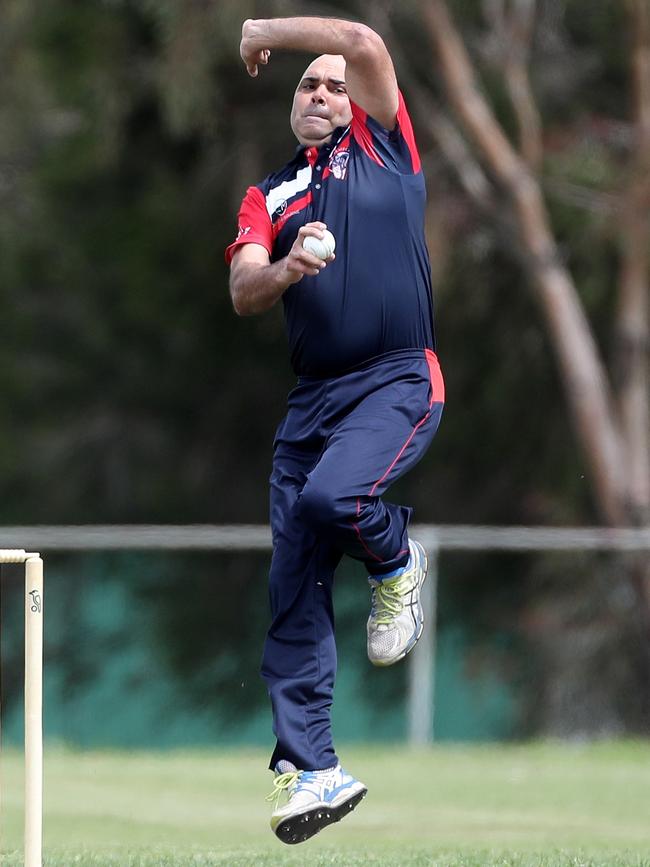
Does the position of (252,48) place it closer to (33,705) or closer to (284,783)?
Answer: (33,705)

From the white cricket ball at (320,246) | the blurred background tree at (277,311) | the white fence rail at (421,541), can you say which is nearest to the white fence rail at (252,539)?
the white fence rail at (421,541)

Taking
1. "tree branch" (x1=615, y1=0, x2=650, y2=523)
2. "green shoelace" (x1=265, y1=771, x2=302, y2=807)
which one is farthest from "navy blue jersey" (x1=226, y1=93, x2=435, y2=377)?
"tree branch" (x1=615, y1=0, x2=650, y2=523)

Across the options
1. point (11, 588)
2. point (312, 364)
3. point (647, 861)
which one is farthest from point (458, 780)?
point (11, 588)

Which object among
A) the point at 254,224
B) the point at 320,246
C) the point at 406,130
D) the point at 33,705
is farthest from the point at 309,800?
the point at 406,130

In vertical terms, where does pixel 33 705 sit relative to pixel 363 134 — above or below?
below

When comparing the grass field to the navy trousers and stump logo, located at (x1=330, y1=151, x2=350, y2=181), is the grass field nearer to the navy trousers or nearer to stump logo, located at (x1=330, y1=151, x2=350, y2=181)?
the navy trousers

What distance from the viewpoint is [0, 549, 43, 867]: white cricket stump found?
171 inches

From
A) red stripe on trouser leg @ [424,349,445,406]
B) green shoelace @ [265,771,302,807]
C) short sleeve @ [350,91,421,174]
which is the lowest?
green shoelace @ [265,771,302,807]

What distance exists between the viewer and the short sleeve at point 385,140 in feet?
17.7

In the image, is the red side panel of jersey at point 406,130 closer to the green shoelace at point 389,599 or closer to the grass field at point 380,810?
the green shoelace at point 389,599

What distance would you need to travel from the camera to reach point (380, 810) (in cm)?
840

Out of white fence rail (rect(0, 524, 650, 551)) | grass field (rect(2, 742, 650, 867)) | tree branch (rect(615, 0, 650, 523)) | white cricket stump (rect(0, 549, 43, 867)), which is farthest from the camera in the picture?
tree branch (rect(615, 0, 650, 523))

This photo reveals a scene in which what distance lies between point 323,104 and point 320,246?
2.57ft

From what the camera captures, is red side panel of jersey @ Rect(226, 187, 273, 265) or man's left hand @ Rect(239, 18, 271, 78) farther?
red side panel of jersey @ Rect(226, 187, 273, 265)
